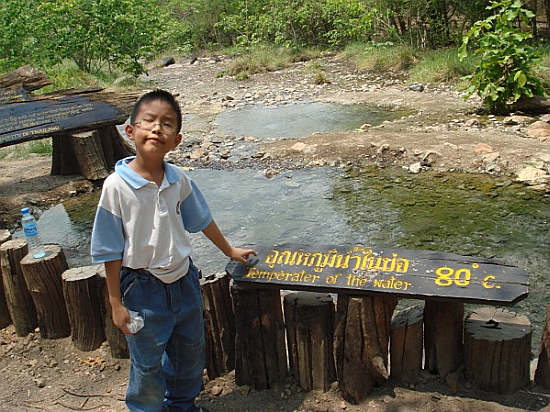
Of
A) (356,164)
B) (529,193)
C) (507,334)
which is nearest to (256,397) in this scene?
(507,334)

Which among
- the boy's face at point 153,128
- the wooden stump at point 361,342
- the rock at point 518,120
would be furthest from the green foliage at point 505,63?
the boy's face at point 153,128

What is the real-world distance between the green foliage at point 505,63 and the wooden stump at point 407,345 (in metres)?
6.72

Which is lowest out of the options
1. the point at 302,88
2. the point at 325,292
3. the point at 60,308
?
the point at 302,88

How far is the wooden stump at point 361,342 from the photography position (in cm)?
254

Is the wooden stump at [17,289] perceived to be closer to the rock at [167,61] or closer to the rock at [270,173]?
the rock at [270,173]

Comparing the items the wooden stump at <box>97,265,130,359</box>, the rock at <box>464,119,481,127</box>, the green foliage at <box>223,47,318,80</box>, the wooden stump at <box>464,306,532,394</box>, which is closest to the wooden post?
the wooden stump at <box>97,265,130,359</box>

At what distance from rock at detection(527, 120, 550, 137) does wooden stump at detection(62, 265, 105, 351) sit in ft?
21.1

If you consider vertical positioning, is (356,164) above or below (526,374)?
below

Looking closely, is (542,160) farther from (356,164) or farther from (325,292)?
(325,292)

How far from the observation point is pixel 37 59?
1506 centimetres

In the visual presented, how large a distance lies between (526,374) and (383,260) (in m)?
0.91

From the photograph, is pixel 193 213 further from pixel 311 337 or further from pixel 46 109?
pixel 46 109

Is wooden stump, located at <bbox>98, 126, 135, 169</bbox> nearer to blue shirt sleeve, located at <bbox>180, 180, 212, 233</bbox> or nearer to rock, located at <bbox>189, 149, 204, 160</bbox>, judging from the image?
rock, located at <bbox>189, 149, 204, 160</bbox>

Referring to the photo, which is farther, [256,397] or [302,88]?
[302,88]
